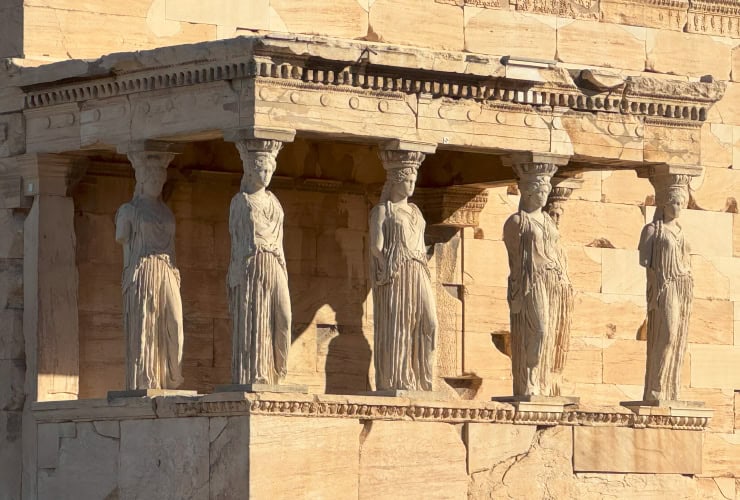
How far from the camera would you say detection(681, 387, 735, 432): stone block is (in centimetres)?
2353

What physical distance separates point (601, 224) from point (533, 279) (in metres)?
3.29

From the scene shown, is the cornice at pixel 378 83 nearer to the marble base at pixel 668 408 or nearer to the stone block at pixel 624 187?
the marble base at pixel 668 408

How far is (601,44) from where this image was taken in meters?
23.1

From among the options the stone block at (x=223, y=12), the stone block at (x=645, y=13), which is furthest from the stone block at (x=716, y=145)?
the stone block at (x=223, y=12)

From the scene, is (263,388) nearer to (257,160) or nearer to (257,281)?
(257,281)

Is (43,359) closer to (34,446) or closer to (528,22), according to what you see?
(34,446)

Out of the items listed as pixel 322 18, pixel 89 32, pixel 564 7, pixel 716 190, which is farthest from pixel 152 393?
pixel 716 190

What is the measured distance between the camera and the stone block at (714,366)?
23.6 metres

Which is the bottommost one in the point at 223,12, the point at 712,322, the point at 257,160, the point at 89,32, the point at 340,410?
the point at 340,410

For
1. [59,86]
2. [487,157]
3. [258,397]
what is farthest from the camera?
[487,157]

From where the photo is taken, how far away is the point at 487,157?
2200cm

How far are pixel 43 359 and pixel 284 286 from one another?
7.35 ft

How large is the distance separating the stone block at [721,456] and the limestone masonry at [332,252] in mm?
1107

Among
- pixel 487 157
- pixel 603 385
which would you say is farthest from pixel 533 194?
pixel 603 385
